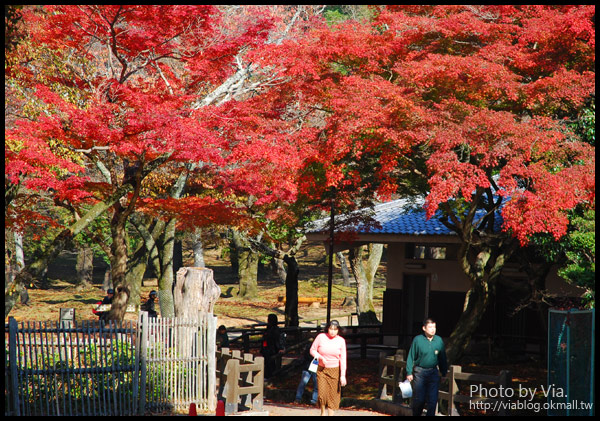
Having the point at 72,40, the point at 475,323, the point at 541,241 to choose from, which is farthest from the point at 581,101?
the point at 72,40

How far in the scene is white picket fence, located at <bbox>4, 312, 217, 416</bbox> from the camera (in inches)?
439

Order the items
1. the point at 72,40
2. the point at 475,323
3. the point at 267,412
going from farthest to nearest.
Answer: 1. the point at 72,40
2. the point at 475,323
3. the point at 267,412

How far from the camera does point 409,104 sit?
1310 cm

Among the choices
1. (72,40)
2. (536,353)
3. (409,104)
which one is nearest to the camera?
(409,104)

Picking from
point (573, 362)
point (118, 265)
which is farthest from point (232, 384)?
point (118, 265)

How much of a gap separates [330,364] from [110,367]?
155 inches

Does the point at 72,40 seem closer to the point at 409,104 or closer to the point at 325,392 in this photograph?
the point at 409,104

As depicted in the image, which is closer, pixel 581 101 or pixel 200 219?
pixel 581 101

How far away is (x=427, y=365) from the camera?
10203 millimetres

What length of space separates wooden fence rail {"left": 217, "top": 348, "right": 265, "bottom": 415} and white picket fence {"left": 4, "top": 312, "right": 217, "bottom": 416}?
1.25 ft

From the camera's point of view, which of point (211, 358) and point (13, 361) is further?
point (211, 358)

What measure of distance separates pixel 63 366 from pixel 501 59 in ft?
33.0

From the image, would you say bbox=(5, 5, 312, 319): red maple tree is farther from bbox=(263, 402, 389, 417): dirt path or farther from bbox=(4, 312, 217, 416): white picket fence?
bbox=(263, 402, 389, 417): dirt path

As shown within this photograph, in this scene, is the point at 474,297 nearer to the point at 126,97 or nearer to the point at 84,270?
the point at 126,97
